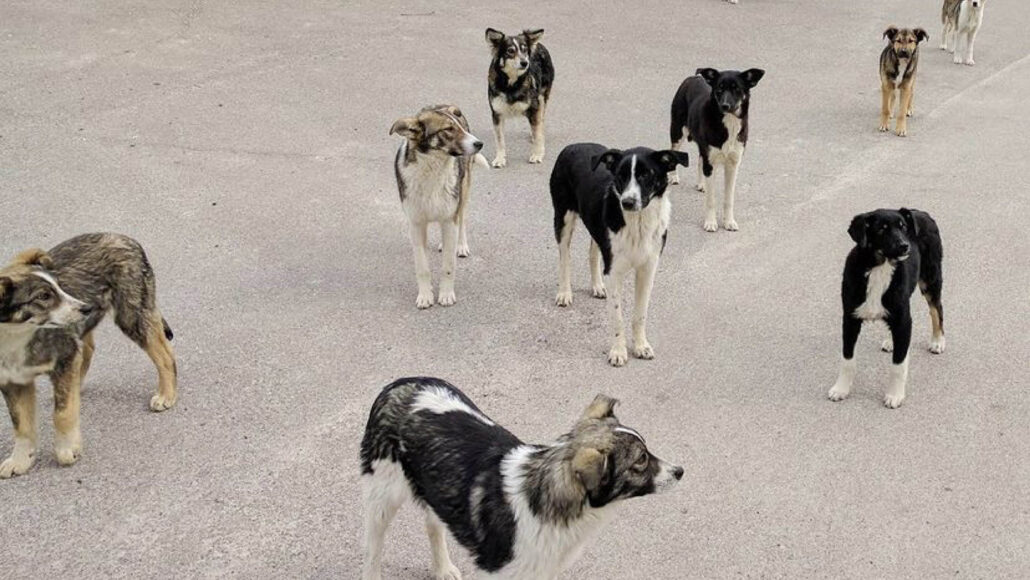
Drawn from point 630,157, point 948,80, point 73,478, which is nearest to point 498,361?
point 630,157

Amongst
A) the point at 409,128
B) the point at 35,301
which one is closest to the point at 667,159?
the point at 409,128

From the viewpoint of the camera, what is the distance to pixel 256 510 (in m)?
5.62

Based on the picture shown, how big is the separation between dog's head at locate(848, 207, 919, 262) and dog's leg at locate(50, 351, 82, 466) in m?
4.67

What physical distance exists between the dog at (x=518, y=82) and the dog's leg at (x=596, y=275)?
3.08 meters

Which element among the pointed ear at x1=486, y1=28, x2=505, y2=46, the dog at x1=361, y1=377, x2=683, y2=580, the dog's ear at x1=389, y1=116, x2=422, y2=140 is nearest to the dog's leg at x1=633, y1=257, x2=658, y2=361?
the dog's ear at x1=389, y1=116, x2=422, y2=140

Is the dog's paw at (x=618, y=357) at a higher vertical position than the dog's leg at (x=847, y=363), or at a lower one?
lower

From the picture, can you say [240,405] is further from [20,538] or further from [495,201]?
[495,201]

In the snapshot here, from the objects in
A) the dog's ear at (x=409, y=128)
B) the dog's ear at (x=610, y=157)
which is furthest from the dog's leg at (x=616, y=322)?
the dog's ear at (x=409, y=128)

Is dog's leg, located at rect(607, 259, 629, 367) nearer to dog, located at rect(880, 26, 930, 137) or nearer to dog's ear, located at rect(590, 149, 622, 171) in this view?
dog's ear, located at rect(590, 149, 622, 171)

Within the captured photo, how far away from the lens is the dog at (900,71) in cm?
1185

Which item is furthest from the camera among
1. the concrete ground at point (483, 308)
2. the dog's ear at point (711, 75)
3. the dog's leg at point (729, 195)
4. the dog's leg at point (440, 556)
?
the dog's leg at point (729, 195)

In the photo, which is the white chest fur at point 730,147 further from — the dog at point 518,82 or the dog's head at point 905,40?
the dog's head at point 905,40

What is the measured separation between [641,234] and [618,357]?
89 centimetres

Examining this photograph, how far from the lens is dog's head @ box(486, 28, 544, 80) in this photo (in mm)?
10492
